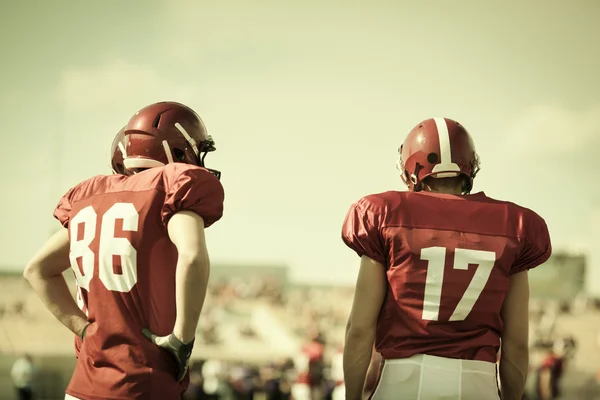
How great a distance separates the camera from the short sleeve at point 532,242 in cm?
335

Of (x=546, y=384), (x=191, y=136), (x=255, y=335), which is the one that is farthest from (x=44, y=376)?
(x=255, y=335)

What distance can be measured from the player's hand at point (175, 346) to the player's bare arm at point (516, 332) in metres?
1.31

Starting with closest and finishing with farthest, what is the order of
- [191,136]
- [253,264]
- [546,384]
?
1. [191,136]
2. [546,384]
3. [253,264]

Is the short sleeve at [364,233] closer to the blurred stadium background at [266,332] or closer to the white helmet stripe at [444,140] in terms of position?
the white helmet stripe at [444,140]

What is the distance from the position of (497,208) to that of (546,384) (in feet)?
47.2

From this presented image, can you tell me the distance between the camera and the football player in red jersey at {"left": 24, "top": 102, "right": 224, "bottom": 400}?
9.92 feet

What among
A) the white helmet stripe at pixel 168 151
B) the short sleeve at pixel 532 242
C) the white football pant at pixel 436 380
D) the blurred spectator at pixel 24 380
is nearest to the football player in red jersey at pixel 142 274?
the white helmet stripe at pixel 168 151

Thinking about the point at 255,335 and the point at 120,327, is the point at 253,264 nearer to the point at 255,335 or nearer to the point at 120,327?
the point at 255,335

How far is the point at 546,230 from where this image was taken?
3.41 meters

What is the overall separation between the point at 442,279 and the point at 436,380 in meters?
0.39

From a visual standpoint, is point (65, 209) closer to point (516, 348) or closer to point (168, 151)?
point (168, 151)

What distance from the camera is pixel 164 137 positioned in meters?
3.45

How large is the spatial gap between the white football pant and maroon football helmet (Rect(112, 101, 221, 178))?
1.12m

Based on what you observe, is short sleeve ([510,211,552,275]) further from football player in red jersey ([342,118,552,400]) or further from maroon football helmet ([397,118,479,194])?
maroon football helmet ([397,118,479,194])
